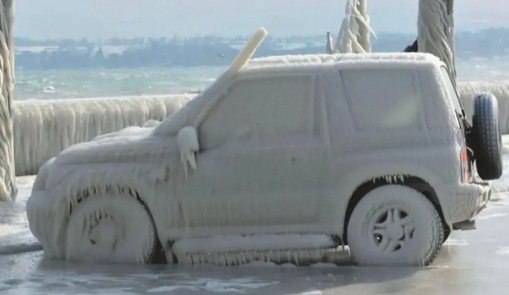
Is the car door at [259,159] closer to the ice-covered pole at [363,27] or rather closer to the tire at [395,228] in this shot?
the tire at [395,228]

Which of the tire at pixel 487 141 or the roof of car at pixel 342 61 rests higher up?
the roof of car at pixel 342 61

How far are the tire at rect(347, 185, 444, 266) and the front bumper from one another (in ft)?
0.31

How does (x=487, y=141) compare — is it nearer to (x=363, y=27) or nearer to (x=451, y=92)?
(x=451, y=92)

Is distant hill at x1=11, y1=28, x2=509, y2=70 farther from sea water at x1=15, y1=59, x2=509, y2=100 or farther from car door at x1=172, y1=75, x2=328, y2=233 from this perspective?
car door at x1=172, y1=75, x2=328, y2=233

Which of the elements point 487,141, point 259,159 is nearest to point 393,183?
point 487,141

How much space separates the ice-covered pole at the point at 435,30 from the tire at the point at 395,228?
20.1 ft

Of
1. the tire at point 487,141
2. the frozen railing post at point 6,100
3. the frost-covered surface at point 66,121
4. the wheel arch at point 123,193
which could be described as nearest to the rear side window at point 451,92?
the tire at point 487,141

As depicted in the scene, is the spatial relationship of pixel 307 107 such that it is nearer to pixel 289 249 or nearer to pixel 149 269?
pixel 289 249

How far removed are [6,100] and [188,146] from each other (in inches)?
190

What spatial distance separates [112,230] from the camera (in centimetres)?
807

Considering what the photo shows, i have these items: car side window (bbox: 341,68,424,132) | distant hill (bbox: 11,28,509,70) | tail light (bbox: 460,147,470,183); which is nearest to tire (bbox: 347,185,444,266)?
tail light (bbox: 460,147,470,183)

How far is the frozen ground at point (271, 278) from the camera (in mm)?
7031

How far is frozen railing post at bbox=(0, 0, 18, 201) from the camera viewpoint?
11891mm

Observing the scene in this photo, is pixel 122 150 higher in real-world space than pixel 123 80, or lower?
higher
